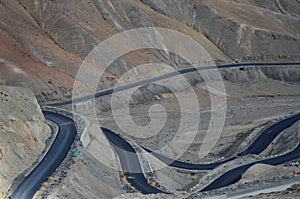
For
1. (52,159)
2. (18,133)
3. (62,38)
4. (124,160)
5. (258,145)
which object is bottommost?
(258,145)

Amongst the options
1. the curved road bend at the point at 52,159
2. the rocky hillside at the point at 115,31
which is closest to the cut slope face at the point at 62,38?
the rocky hillside at the point at 115,31

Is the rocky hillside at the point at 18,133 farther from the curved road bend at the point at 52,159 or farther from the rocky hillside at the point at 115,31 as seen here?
the rocky hillside at the point at 115,31

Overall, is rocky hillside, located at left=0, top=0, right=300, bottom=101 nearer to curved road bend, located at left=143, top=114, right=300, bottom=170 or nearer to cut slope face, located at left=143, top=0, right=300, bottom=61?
cut slope face, located at left=143, top=0, right=300, bottom=61

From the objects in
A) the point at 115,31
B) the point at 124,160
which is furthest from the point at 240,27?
the point at 124,160

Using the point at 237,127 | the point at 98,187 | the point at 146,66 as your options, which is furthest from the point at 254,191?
the point at 146,66

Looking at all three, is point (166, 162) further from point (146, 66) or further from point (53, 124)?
point (146, 66)

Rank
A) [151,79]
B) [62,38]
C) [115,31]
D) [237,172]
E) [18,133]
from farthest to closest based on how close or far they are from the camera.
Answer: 1. [115,31]
2. [62,38]
3. [151,79]
4. [237,172]
5. [18,133]

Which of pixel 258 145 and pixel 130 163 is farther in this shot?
pixel 258 145

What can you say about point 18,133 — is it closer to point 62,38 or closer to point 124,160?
point 124,160
